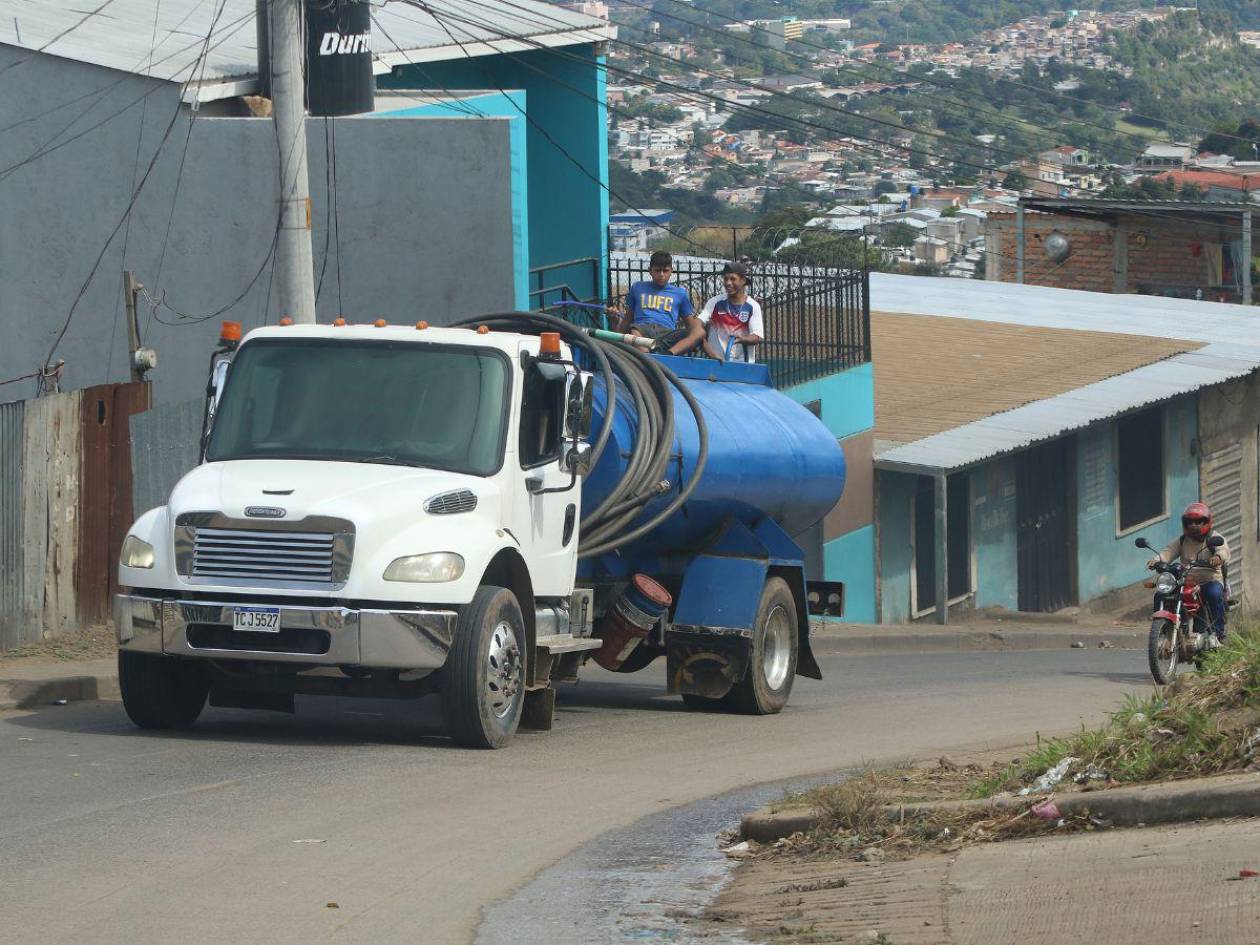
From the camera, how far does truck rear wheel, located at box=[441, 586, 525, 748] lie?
35.5 ft

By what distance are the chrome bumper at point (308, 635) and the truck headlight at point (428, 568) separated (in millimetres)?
183

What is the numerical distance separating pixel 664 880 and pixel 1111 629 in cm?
2003

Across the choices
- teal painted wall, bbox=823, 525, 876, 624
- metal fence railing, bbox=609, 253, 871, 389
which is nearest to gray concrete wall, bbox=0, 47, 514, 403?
metal fence railing, bbox=609, 253, 871, 389

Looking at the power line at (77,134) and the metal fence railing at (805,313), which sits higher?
the power line at (77,134)

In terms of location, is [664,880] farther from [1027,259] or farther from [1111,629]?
[1027,259]

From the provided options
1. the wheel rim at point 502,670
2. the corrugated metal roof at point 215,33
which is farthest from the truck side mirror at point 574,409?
the corrugated metal roof at point 215,33

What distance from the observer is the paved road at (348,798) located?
7223 millimetres

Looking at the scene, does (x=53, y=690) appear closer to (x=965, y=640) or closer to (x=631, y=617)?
(x=631, y=617)

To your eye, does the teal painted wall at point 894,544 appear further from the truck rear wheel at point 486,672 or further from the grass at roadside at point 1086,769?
the grass at roadside at point 1086,769

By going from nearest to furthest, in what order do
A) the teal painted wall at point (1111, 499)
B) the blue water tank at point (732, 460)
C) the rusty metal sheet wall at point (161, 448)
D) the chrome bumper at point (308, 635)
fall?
the chrome bumper at point (308, 635) → the blue water tank at point (732, 460) → the rusty metal sheet wall at point (161, 448) → the teal painted wall at point (1111, 499)

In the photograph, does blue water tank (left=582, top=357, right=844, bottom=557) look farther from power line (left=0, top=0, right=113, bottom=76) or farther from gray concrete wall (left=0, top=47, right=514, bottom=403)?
power line (left=0, top=0, right=113, bottom=76)

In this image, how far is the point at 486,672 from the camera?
10977mm

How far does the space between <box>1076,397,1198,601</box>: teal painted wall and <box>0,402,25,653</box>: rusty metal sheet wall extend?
1784 centimetres

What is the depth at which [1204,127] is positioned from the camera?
321 ft
